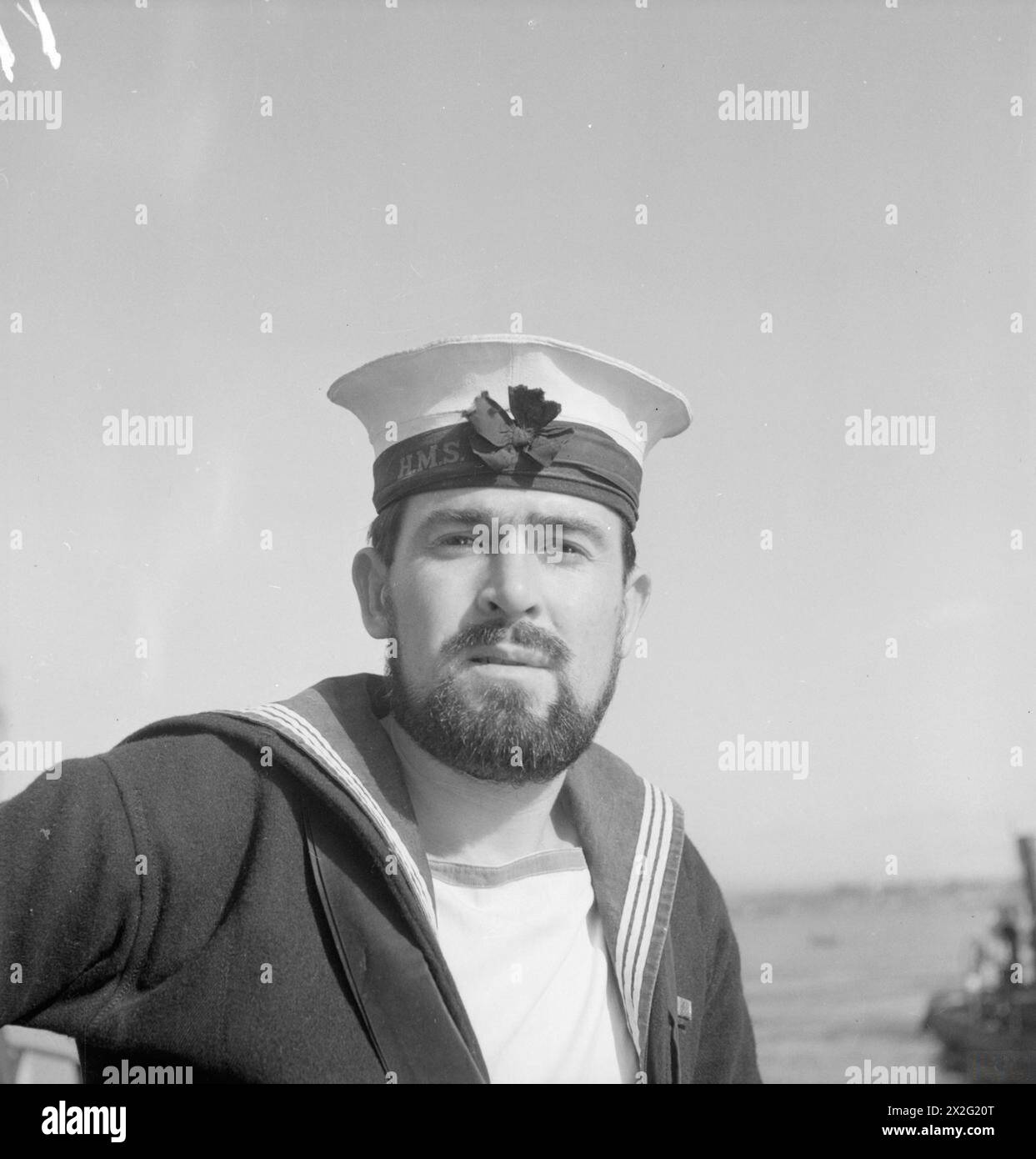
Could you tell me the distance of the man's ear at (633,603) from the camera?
5.72ft

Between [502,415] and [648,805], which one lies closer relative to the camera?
[502,415]

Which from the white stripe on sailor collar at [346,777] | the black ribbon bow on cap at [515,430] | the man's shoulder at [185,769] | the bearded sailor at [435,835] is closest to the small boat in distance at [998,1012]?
the bearded sailor at [435,835]

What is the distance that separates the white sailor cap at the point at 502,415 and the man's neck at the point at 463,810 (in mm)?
375

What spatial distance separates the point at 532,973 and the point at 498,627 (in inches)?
18.1

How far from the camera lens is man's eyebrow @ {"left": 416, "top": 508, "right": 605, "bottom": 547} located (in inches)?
61.3

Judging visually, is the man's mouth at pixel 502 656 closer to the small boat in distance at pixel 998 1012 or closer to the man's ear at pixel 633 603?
the man's ear at pixel 633 603

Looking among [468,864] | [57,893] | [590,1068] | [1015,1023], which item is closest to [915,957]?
[1015,1023]

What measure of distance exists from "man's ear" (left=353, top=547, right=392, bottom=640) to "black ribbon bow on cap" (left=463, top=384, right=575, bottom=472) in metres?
0.24

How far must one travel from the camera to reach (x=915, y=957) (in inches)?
72.8

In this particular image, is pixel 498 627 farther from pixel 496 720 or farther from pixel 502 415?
pixel 502 415

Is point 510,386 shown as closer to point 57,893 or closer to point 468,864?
point 468,864

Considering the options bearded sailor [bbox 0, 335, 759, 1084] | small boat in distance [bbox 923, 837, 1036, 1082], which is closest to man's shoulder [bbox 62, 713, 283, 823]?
bearded sailor [bbox 0, 335, 759, 1084]

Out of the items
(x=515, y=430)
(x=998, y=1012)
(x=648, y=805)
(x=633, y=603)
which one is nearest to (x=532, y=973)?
(x=648, y=805)

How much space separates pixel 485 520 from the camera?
156cm
